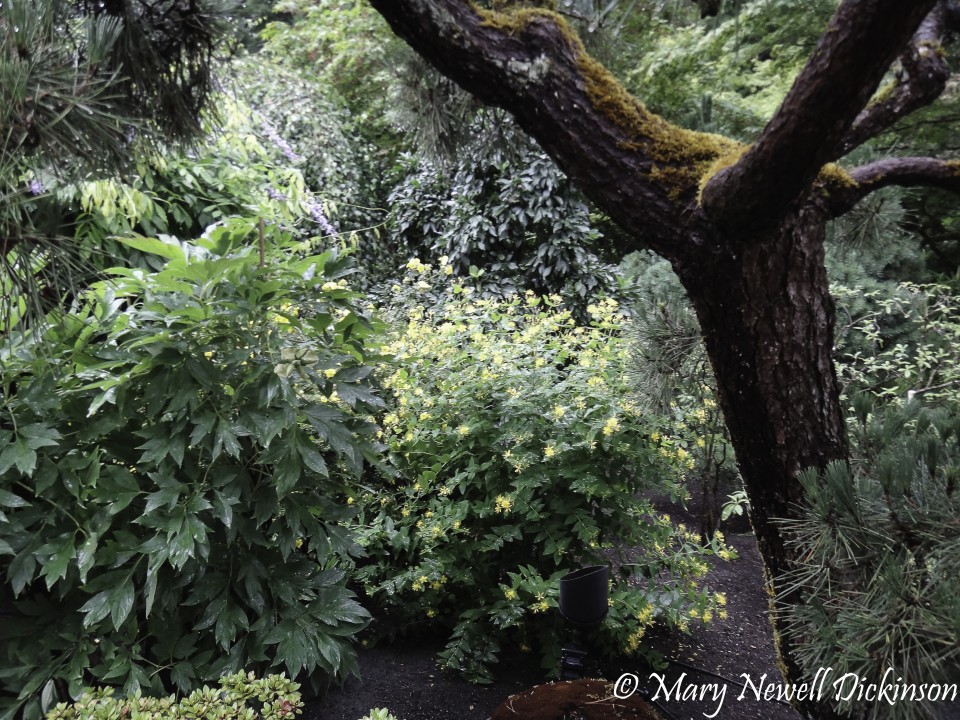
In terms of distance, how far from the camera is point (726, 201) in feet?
4.70

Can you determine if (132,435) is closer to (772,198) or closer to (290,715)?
(290,715)

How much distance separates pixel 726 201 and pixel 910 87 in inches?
30.0

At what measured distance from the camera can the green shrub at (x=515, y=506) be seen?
7.61 feet

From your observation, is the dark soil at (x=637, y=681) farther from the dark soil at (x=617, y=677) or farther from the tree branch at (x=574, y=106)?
the tree branch at (x=574, y=106)

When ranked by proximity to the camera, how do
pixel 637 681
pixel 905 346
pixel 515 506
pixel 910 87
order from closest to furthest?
pixel 910 87
pixel 637 681
pixel 515 506
pixel 905 346

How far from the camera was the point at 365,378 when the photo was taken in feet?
6.10

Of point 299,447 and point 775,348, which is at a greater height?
point 775,348

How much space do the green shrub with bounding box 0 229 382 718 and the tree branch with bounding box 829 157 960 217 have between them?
1.35 meters

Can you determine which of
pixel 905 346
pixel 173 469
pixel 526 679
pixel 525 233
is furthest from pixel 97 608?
pixel 525 233

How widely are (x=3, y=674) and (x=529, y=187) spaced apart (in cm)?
498

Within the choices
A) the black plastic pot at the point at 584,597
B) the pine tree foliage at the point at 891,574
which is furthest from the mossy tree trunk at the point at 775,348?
the black plastic pot at the point at 584,597

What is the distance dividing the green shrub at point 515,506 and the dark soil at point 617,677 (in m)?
0.09

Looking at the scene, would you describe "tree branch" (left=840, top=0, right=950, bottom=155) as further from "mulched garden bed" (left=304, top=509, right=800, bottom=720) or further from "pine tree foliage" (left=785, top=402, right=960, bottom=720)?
"mulched garden bed" (left=304, top=509, right=800, bottom=720)

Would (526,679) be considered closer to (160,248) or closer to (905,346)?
(160,248)
